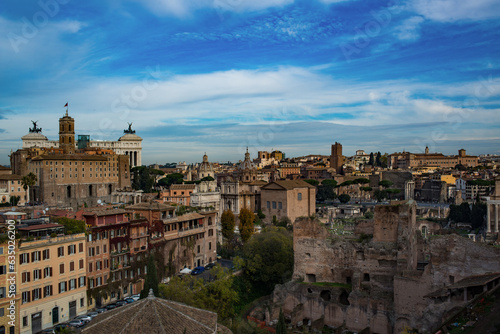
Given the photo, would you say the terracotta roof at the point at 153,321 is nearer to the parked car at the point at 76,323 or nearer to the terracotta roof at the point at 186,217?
the parked car at the point at 76,323

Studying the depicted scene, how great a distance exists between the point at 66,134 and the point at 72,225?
181 ft

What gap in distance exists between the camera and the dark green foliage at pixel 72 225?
90.6 ft

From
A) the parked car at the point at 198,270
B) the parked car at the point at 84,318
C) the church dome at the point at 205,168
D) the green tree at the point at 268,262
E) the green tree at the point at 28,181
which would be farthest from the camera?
the church dome at the point at 205,168

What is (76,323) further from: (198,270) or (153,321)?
(198,270)

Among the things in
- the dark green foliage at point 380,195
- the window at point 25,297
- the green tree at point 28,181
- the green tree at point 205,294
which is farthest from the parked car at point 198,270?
the dark green foliage at point 380,195

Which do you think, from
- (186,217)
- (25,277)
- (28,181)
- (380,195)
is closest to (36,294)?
(25,277)

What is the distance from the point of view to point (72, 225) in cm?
2770

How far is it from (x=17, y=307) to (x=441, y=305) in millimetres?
21279

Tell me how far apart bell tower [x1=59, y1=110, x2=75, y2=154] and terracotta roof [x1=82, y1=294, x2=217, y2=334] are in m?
66.2

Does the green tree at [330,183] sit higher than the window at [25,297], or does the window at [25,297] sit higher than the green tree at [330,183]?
the green tree at [330,183]

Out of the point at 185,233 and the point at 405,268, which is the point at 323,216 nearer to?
the point at 185,233

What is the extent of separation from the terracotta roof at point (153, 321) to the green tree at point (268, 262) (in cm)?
1702

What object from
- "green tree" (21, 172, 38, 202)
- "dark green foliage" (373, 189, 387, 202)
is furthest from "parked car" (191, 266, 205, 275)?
"dark green foliage" (373, 189, 387, 202)

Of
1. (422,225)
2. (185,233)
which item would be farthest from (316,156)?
(185,233)
